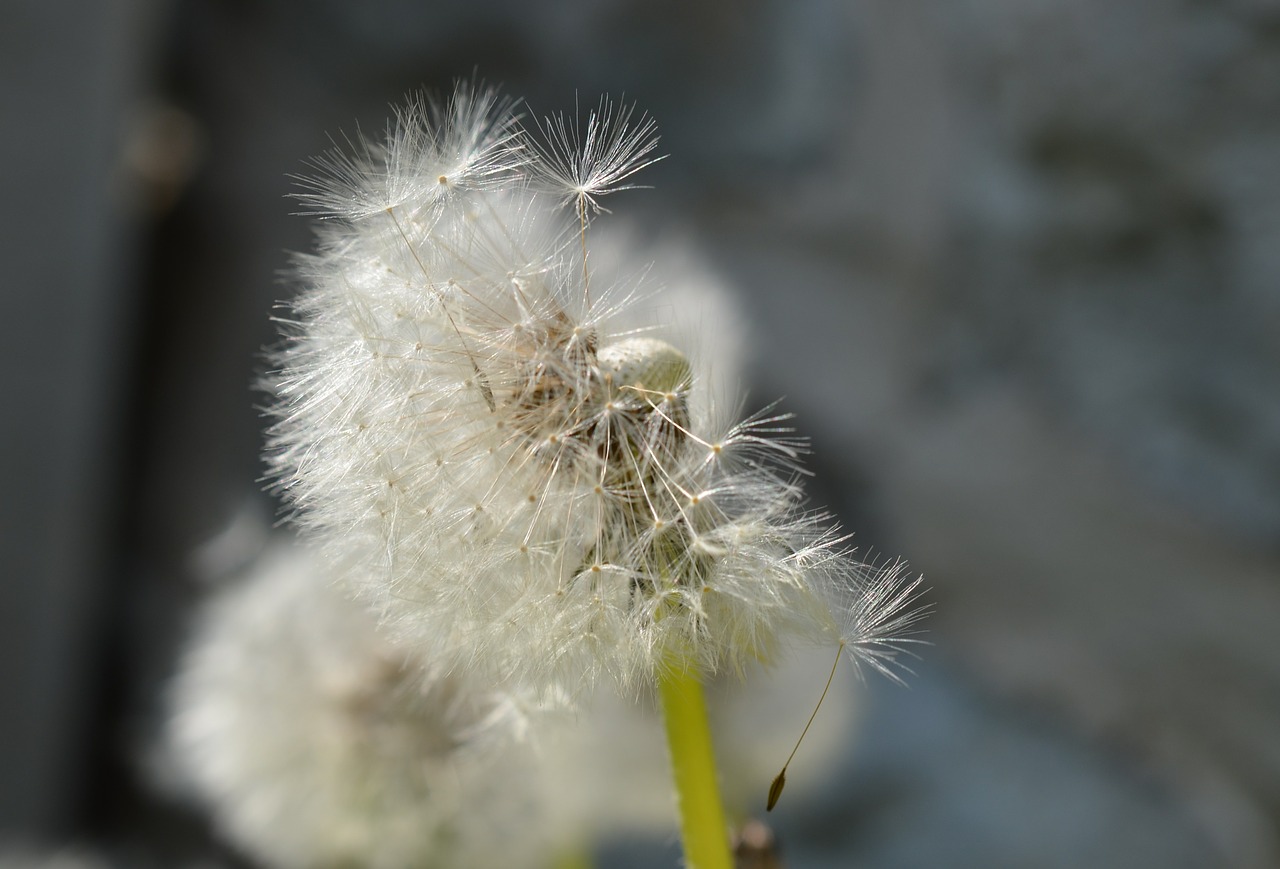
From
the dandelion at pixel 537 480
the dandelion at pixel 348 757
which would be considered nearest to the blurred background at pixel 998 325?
the dandelion at pixel 348 757

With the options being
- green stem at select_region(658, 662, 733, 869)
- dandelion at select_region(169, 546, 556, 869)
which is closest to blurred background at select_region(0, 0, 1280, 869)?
dandelion at select_region(169, 546, 556, 869)

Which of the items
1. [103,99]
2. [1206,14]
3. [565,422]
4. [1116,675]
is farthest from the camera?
[103,99]

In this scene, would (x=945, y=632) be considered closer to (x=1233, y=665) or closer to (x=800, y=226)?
(x=1233, y=665)

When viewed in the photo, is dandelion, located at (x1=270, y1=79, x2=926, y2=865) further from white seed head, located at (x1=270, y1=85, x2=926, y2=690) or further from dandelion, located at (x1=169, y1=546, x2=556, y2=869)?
dandelion, located at (x1=169, y1=546, x2=556, y2=869)

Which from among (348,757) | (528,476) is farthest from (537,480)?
(348,757)

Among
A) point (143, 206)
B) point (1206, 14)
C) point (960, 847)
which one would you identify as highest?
point (143, 206)

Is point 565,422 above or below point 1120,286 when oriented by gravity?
below

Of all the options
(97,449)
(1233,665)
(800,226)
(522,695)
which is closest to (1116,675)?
(1233,665)
